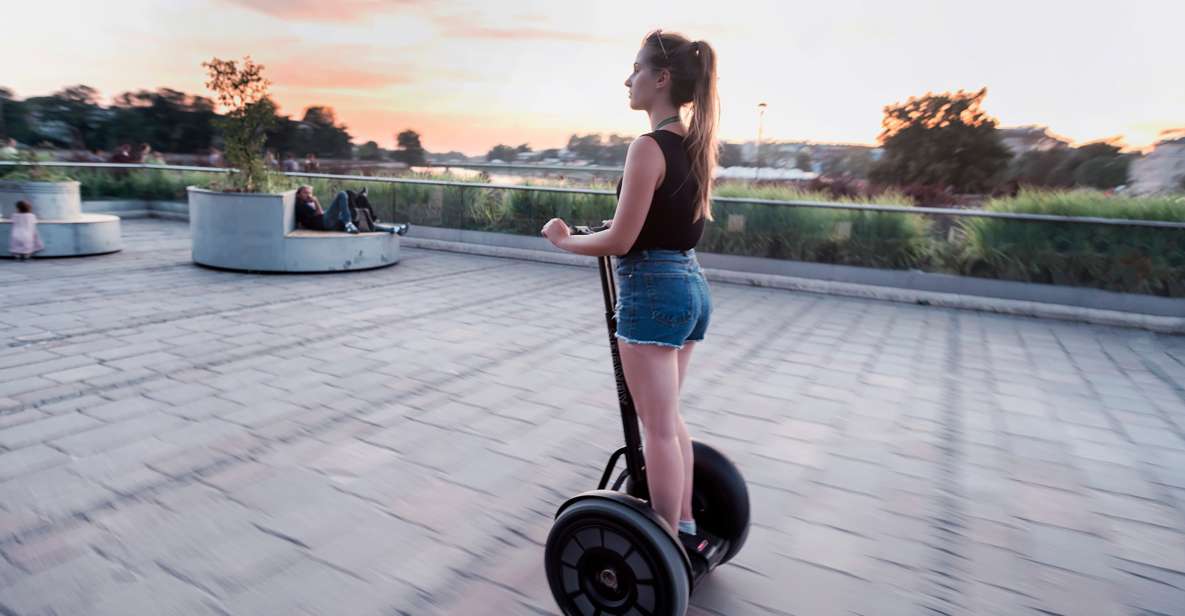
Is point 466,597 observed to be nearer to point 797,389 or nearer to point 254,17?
point 797,389

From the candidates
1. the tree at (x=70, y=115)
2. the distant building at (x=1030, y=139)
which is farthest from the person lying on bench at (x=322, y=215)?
the tree at (x=70, y=115)

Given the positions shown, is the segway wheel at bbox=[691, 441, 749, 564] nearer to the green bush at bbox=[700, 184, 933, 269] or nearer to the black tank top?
the black tank top

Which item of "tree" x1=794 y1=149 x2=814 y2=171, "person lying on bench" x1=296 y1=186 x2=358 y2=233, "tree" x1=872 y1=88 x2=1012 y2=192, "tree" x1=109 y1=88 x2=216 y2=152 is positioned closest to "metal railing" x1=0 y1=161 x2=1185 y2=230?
"person lying on bench" x1=296 y1=186 x2=358 y2=233

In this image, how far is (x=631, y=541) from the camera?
2020 mm

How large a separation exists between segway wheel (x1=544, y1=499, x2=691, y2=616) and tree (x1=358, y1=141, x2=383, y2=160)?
67.7ft

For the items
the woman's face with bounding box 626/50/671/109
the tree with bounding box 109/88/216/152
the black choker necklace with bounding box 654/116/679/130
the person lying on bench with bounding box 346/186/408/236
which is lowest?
the person lying on bench with bounding box 346/186/408/236

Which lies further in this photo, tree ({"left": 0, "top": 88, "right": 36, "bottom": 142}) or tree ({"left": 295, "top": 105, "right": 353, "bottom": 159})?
tree ({"left": 0, "top": 88, "right": 36, "bottom": 142})

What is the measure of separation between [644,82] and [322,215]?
8928 millimetres

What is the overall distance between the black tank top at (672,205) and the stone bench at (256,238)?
26.6 ft

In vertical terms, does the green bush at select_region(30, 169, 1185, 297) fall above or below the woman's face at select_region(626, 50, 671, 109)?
below

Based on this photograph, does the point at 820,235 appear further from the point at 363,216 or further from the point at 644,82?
the point at 644,82

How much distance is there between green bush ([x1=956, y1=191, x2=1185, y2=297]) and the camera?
814 cm

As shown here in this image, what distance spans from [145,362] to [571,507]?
4266mm

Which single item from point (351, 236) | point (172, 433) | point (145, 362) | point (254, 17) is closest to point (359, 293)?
point (351, 236)
